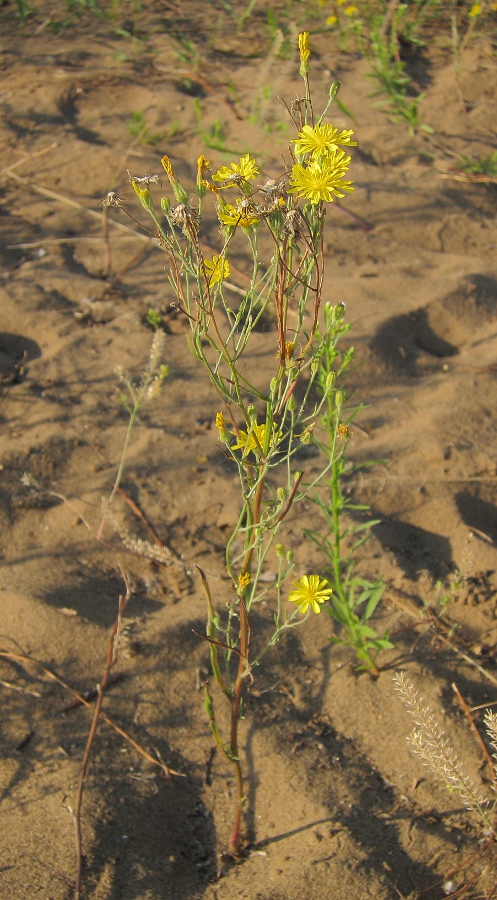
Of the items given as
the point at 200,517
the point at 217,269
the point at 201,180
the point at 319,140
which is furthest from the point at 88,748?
the point at 319,140

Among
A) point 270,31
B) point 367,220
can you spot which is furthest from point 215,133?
point 270,31

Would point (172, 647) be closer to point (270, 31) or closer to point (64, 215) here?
point (64, 215)

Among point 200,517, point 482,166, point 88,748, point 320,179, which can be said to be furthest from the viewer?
point 482,166

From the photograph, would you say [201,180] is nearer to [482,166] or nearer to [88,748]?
[88,748]

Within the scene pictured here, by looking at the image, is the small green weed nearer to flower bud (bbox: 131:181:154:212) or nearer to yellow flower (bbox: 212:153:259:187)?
yellow flower (bbox: 212:153:259:187)

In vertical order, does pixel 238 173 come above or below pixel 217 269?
above

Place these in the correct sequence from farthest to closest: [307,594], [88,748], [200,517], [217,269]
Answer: [200,517], [88,748], [307,594], [217,269]

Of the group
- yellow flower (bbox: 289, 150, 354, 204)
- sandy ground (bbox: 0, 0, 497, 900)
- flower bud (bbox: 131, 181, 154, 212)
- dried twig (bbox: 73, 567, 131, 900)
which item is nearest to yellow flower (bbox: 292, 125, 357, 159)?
yellow flower (bbox: 289, 150, 354, 204)
